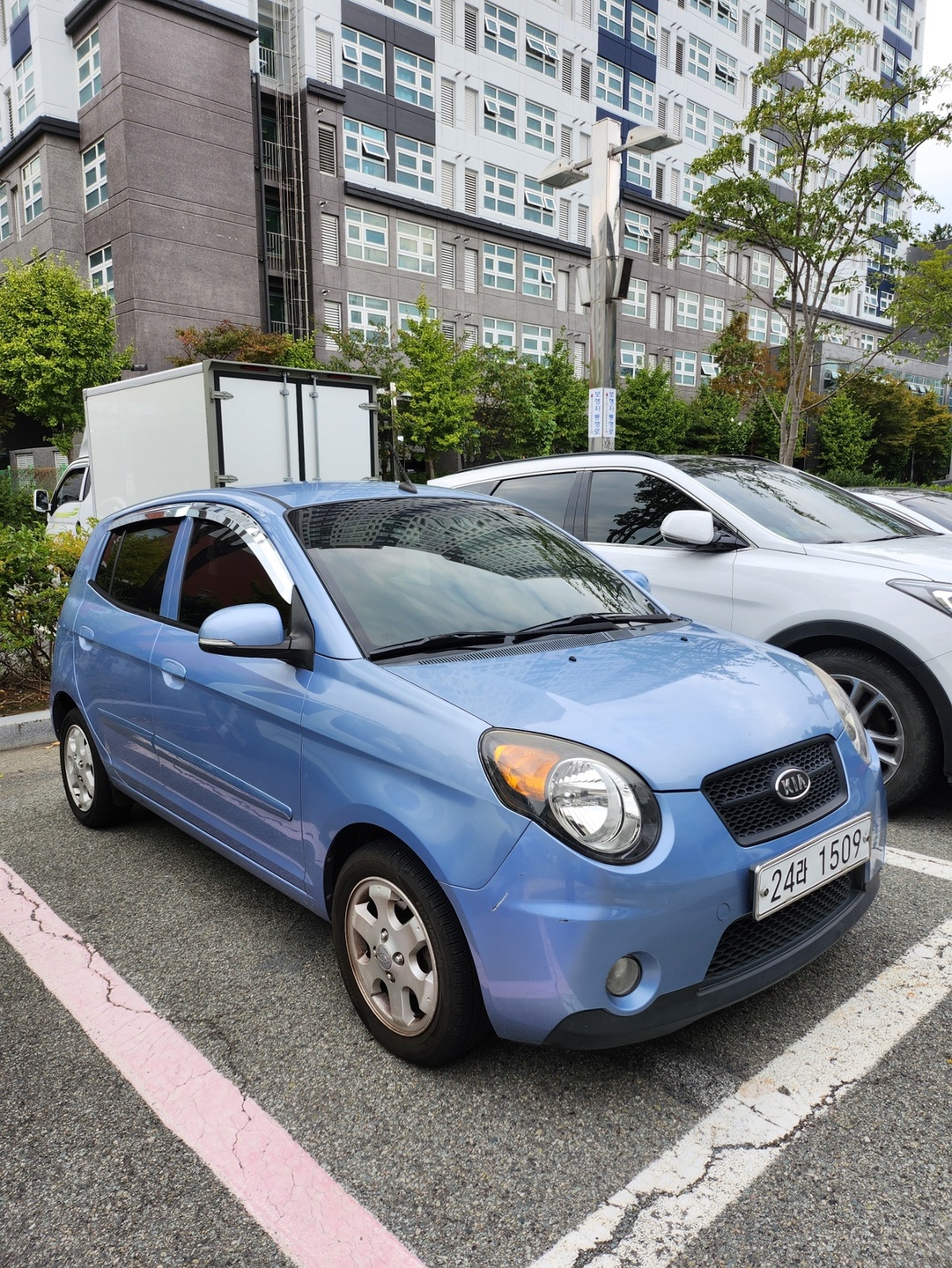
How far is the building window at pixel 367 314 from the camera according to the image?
36.2m

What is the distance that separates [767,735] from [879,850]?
0.65 metres

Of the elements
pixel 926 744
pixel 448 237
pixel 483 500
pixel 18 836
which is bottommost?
pixel 18 836

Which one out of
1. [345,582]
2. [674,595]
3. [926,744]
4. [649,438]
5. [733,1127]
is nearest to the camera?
[733,1127]

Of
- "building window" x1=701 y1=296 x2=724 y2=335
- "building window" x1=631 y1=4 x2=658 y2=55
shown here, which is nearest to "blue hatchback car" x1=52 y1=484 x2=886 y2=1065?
"building window" x1=631 y1=4 x2=658 y2=55

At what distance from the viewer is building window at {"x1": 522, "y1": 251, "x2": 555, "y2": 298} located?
42.7 m

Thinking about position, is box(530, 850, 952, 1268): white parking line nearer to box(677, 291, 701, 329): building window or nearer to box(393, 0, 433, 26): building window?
box(393, 0, 433, 26): building window

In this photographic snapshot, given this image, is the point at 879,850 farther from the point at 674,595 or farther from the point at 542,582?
the point at 674,595

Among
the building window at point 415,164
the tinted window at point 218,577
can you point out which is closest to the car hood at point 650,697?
the tinted window at point 218,577

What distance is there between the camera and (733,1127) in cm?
217

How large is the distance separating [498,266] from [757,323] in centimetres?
2140

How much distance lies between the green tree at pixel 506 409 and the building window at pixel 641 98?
1931 centimetres

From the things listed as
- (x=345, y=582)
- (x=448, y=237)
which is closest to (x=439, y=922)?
(x=345, y=582)

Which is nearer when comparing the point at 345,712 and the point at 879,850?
the point at 345,712

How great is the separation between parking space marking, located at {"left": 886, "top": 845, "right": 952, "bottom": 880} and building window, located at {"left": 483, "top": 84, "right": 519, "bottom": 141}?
43.5 metres
